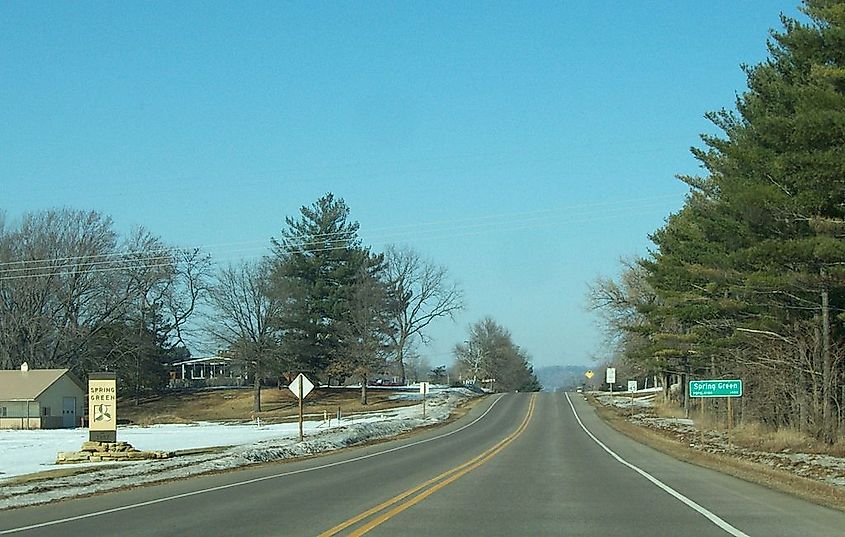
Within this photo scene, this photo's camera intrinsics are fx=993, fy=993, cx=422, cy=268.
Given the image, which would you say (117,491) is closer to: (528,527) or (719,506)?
(528,527)

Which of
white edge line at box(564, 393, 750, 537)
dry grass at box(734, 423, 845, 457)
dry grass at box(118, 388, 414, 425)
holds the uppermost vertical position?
white edge line at box(564, 393, 750, 537)

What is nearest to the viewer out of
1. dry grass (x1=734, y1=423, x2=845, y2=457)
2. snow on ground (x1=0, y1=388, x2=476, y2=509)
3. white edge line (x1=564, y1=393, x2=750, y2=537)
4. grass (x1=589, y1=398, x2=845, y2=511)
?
white edge line (x1=564, y1=393, x2=750, y2=537)

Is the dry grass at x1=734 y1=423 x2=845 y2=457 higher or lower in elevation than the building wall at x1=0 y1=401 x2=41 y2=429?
higher

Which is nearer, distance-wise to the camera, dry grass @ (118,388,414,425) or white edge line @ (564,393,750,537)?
white edge line @ (564,393,750,537)

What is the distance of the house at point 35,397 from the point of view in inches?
2844

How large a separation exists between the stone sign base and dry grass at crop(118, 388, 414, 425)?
1706 inches

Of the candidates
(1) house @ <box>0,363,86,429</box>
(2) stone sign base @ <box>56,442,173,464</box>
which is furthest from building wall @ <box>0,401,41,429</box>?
(2) stone sign base @ <box>56,442,173,464</box>

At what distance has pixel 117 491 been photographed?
2075 cm

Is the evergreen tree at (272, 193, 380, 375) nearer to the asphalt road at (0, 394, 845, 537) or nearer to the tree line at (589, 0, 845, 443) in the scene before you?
the tree line at (589, 0, 845, 443)

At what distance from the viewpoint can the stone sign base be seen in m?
31.5

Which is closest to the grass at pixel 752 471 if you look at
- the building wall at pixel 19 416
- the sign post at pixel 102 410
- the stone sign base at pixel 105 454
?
the stone sign base at pixel 105 454

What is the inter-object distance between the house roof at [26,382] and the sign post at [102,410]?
4230 cm

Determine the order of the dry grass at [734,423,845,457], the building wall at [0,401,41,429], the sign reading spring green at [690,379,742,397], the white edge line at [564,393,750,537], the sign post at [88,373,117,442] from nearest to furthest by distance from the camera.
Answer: the white edge line at [564,393,750,537] < the dry grass at [734,423,845,457] < the sign post at [88,373,117,442] < the sign reading spring green at [690,379,742,397] < the building wall at [0,401,41,429]

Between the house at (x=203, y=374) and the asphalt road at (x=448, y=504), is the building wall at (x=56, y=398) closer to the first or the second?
the house at (x=203, y=374)
